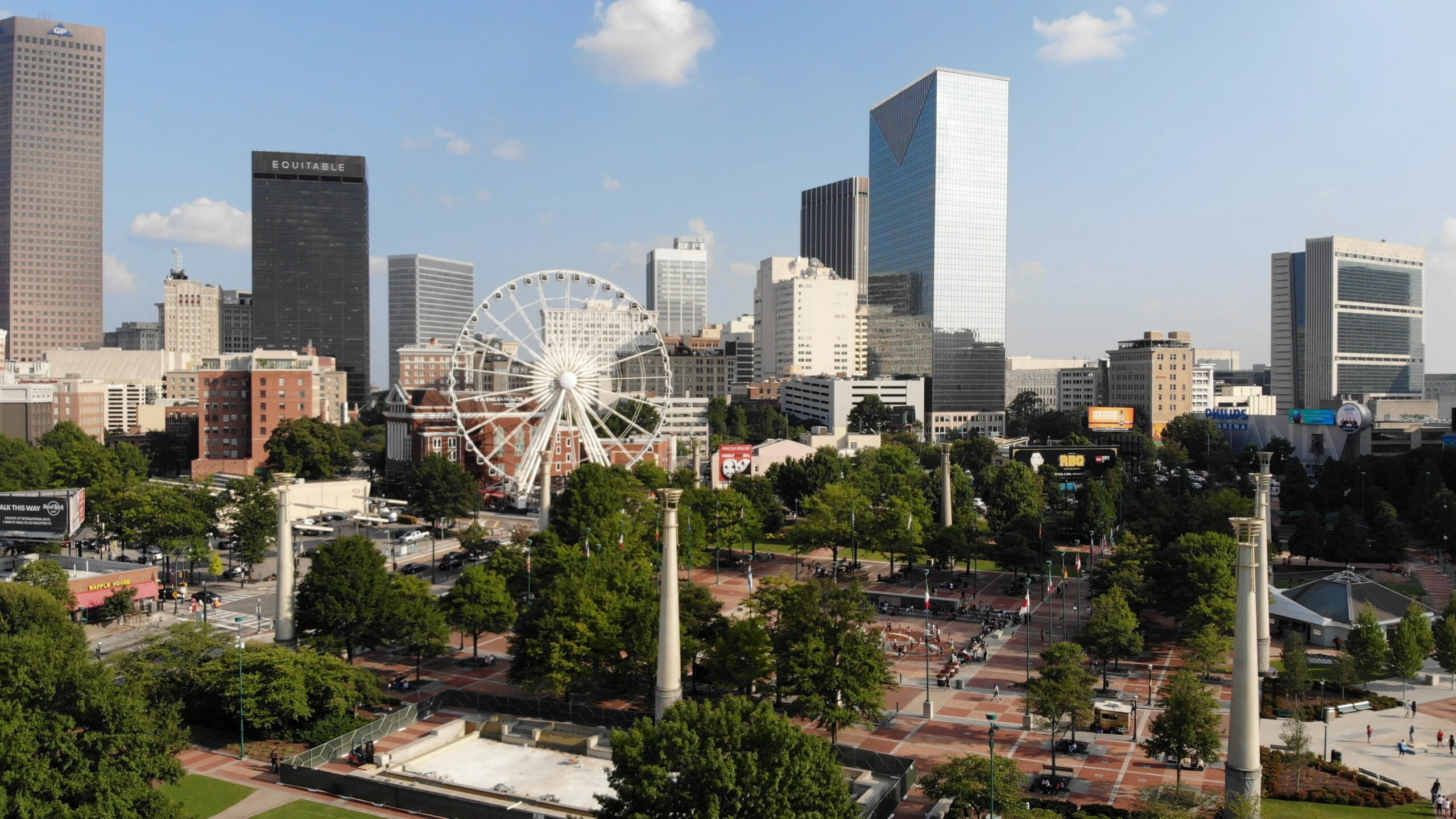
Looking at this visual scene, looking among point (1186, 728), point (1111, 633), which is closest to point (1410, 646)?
point (1111, 633)

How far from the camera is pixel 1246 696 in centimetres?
3359

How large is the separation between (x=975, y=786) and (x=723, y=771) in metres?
10.7

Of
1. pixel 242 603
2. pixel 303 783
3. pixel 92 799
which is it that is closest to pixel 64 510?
pixel 242 603

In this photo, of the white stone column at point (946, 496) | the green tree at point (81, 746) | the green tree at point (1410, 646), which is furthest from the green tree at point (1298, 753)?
the white stone column at point (946, 496)

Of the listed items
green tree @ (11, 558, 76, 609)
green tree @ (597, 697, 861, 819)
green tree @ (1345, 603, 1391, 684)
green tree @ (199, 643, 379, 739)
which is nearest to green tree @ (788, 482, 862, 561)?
green tree @ (1345, 603, 1391, 684)

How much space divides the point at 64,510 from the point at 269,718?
43065 mm

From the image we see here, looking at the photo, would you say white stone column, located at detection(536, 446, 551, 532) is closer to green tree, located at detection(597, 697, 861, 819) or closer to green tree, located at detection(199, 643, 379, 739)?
green tree, located at detection(199, 643, 379, 739)

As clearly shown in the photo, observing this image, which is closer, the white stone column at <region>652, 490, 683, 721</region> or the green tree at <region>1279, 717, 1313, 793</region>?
the green tree at <region>1279, 717, 1313, 793</region>

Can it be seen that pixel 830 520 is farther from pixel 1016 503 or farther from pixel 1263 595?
pixel 1263 595

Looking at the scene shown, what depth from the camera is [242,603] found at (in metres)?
75.2

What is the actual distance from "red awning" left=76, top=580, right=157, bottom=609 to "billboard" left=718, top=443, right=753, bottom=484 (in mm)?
64856

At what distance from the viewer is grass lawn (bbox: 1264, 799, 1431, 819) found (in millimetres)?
38969

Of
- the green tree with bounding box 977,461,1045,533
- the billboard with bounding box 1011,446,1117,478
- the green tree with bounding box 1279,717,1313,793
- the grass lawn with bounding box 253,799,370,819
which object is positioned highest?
the billboard with bounding box 1011,446,1117,478

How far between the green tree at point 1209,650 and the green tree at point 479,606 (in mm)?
34852
